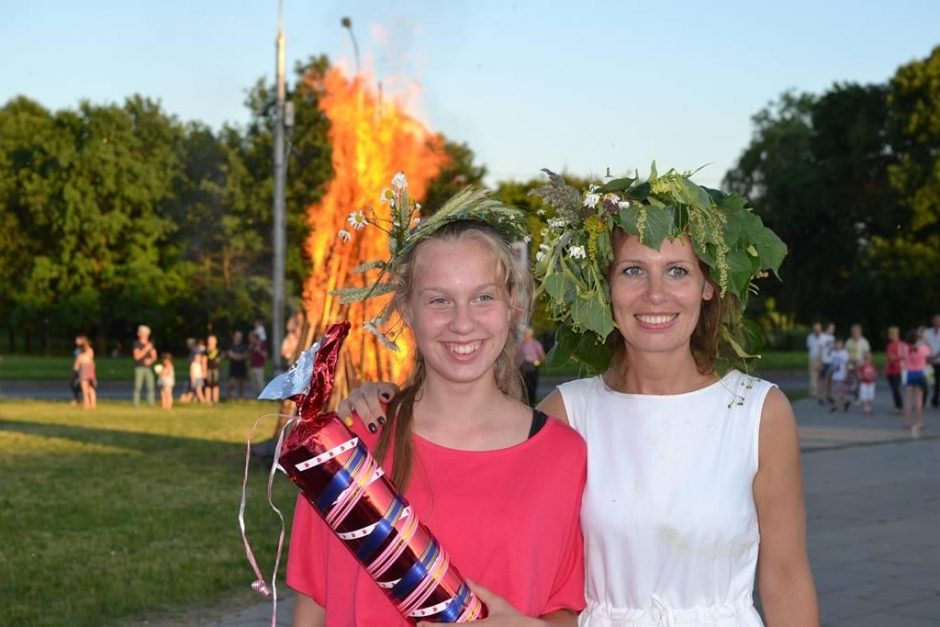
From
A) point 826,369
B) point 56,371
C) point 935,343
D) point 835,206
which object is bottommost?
point 56,371

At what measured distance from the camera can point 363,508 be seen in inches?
110

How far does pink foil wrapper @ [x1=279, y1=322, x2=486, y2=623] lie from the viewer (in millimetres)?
2770

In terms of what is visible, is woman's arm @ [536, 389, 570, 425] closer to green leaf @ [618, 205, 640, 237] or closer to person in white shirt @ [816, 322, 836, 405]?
green leaf @ [618, 205, 640, 237]

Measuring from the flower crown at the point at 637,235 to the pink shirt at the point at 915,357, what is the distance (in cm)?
1926

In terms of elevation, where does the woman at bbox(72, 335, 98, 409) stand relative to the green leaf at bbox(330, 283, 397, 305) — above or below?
below

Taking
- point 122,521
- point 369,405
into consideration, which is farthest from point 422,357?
point 122,521

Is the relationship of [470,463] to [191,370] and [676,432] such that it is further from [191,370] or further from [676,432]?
[191,370]

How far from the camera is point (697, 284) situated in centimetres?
351

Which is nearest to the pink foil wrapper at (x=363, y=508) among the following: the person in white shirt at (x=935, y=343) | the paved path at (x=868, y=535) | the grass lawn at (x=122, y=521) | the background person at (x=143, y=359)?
the paved path at (x=868, y=535)

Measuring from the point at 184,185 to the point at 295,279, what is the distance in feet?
49.1

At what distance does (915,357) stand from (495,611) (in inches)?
800

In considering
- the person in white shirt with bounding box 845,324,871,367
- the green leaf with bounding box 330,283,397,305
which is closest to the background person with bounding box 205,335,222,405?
the person in white shirt with bounding box 845,324,871,367

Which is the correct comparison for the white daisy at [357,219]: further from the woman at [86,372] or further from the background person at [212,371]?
the background person at [212,371]

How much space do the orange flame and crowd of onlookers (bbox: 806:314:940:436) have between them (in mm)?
11017
